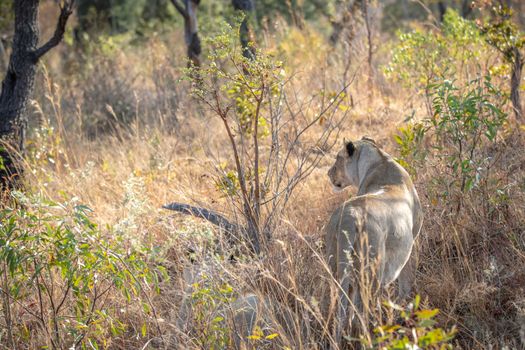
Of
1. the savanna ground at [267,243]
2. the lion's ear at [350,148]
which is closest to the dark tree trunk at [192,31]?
the savanna ground at [267,243]

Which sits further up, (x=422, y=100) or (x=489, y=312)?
(x=422, y=100)

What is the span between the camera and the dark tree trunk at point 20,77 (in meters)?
5.95

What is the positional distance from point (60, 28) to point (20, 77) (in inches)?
24.3

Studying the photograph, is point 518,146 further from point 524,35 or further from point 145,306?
point 145,306

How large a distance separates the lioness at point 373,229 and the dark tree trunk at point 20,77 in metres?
3.26

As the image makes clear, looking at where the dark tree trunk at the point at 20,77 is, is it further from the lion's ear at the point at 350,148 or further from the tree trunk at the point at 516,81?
the tree trunk at the point at 516,81

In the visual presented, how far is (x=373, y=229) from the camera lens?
3.36 m

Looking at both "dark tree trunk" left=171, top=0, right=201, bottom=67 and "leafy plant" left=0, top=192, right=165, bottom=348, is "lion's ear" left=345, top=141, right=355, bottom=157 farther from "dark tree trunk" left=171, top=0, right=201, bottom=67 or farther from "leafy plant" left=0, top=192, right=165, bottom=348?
"dark tree trunk" left=171, top=0, right=201, bottom=67

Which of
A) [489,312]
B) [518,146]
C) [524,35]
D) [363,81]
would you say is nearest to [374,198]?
[489,312]

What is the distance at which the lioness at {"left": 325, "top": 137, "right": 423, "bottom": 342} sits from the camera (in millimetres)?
3258

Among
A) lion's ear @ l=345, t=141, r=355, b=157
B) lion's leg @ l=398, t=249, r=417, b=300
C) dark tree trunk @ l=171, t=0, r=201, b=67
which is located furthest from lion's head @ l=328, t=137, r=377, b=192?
dark tree trunk @ l=171, t=0, r=201, b=67

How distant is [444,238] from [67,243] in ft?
8.23

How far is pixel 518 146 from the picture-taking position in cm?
557

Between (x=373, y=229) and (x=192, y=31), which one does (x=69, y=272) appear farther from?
(x=192, y=31)
